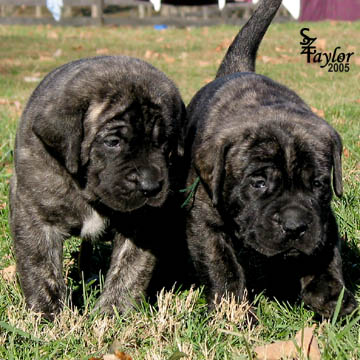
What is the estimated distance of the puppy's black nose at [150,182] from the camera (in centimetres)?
381

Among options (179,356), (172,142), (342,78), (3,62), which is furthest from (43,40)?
(179,356)

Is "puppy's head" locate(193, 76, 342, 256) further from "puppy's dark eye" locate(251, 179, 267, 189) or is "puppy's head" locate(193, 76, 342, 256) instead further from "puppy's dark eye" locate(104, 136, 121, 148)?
"puppy's dark eye" locate(104, 136, 121, 148)

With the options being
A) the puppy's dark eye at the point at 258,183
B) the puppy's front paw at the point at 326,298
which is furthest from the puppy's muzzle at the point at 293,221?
the puppy's front paw at the point at 326,298

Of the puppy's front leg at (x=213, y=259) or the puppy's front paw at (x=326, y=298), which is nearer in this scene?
the puppy's front paw at (x=326, y=298)

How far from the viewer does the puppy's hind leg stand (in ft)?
13.0

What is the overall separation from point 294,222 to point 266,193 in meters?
0.28

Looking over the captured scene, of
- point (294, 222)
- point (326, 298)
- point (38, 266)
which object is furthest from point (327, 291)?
point (38, 266)

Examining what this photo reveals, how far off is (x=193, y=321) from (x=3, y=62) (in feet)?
38.9

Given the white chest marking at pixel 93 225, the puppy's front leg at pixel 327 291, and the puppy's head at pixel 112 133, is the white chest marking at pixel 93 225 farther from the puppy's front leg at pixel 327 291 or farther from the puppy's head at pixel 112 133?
the puppy's front leg at pixel 327 291

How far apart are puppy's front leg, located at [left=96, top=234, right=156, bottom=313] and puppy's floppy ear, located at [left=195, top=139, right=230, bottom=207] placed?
1.91 feet

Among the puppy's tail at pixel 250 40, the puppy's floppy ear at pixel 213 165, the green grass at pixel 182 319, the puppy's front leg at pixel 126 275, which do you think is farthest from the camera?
the puppy's tail at pixel 250 40

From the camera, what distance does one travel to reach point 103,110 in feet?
13.0

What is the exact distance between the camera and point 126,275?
4.23 metres

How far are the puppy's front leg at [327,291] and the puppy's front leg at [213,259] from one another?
0.42m
